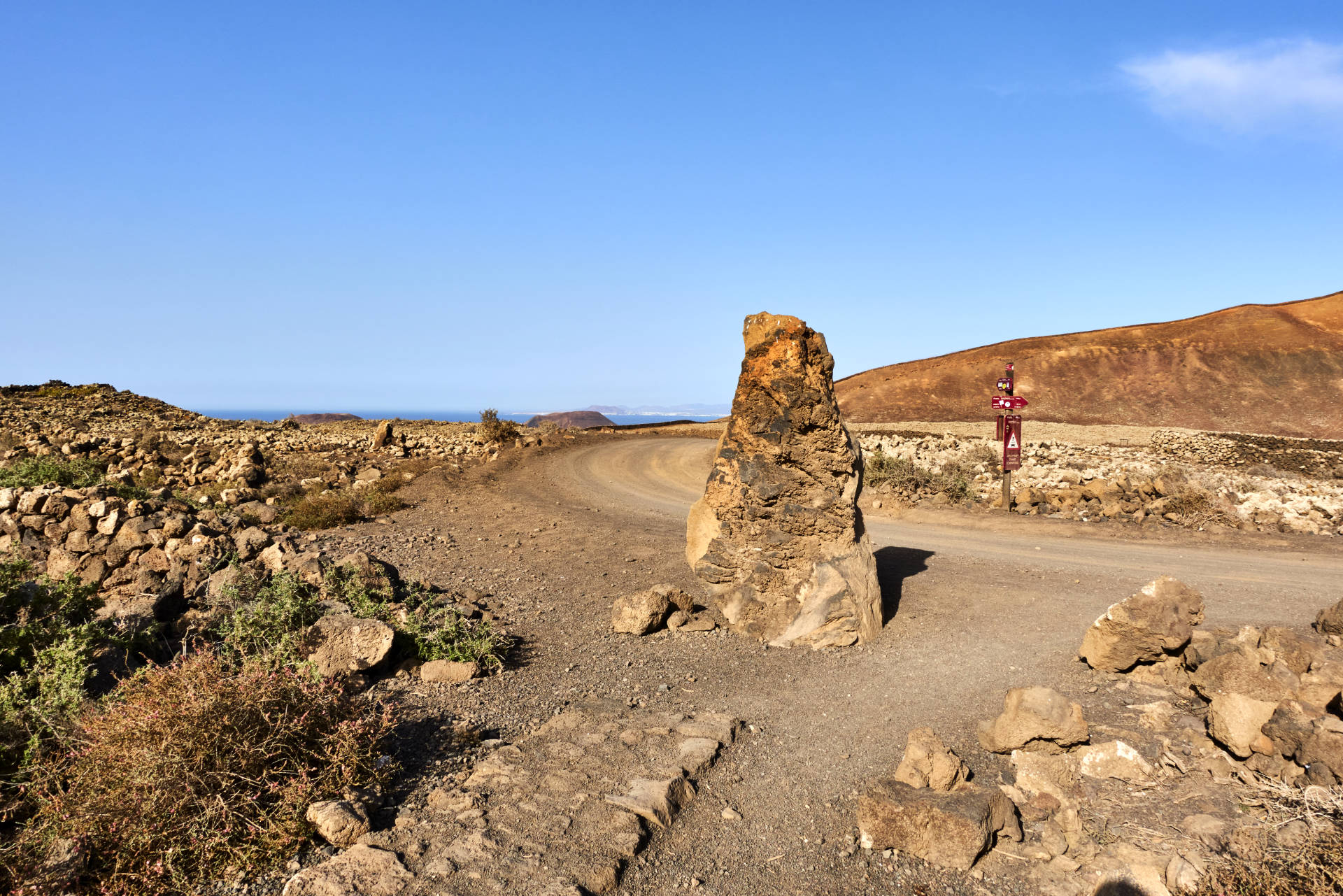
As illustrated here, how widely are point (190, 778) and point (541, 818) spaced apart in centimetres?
196

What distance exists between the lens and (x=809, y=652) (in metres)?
7.73

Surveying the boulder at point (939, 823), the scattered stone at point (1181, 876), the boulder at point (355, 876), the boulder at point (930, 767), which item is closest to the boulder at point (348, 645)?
the boulder at point (355, 876)

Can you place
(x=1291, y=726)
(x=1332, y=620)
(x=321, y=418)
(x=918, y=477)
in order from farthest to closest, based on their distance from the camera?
(x=321, y=418) < (x=918, y=477) < (x=1332, y=620) < (x=1291, y=726)

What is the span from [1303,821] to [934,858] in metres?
2.03

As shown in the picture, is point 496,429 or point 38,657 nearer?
point 38,657

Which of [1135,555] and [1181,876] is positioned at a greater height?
[1135,555]

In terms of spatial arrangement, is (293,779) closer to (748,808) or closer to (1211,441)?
(748,808)

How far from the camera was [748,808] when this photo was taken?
4828mm

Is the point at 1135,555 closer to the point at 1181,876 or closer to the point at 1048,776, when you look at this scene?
the point at 1048,776

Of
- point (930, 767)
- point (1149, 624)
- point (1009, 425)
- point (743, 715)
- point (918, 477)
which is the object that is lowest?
point (743, 715)

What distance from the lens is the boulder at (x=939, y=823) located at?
425 centimetres

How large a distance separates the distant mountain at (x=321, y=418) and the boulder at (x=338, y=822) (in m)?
31.7

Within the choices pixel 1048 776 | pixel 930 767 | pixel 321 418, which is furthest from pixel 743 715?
pixel 321 418

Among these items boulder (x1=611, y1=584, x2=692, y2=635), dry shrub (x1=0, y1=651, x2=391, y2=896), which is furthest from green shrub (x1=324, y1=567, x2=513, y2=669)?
dry shrub (x1=0, y1=651, x2=391, y2=896)
